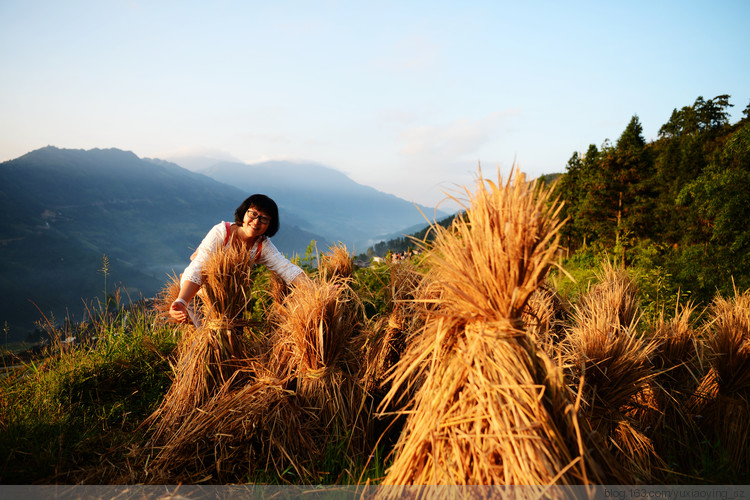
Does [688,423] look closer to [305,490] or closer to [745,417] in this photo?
[745,417]

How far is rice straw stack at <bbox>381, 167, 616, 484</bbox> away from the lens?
1202mm

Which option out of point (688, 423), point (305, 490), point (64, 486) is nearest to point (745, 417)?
point (688, 423)

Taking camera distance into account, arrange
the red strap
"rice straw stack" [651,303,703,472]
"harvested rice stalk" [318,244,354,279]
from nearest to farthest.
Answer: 1. "rice straw stack" [651,303,703,472]
2. the red strap
3. "harvested rice stalk" [318,244,354,279]

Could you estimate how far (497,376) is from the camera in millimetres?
1277

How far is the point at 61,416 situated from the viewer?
2396 millimetres

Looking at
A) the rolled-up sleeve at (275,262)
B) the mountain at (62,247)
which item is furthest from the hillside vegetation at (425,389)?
the mountain at (62,247)

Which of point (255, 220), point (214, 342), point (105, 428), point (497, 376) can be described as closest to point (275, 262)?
point (255, 220)

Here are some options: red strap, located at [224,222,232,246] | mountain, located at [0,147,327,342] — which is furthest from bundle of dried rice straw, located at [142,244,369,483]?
mountain, located at [0,147,327,342]

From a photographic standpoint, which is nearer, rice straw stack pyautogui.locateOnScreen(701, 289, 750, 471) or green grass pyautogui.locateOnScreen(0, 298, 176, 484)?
green grass pyautogui.locateOnScreen(0, 298, 176, 484)

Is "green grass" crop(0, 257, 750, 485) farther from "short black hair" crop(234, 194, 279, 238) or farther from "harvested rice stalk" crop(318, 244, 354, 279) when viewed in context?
"short black hair" crop(234, 194, 279, 238)

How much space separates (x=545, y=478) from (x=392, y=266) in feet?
6.10

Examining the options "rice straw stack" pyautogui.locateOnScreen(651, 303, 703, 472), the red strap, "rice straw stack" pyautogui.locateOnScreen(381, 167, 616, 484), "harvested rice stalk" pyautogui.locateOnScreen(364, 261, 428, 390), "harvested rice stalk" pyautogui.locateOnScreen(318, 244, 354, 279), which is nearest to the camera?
"rice straw stack" pyautogui.locateOnScreen(381, 167, 616, 484)

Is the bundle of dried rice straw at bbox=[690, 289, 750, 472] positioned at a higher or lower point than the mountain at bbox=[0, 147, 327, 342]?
higher

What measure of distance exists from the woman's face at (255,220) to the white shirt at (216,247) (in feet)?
0.40
